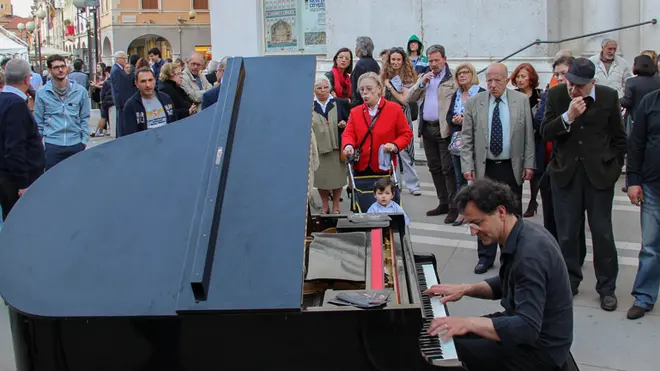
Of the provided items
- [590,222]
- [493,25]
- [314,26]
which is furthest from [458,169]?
[314,26]

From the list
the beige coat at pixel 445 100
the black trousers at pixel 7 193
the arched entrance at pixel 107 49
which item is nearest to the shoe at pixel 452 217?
the beige coat at pixel 445 100

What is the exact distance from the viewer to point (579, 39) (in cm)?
1387

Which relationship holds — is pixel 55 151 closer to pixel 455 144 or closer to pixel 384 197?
pixel 384 197

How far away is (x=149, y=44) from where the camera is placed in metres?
55.0

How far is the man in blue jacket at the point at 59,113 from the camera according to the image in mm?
8109

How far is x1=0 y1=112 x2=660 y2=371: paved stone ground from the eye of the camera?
17.5ft

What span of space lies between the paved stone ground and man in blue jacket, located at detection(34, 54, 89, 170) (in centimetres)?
208

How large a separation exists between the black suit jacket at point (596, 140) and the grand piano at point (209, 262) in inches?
83.1

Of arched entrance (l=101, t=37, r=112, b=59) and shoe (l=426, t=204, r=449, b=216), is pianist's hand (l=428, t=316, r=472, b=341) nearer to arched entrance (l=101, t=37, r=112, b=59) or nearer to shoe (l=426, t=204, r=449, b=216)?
shoe (l=426, t=204, r=449, b=216)

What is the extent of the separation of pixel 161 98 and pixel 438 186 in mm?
3403

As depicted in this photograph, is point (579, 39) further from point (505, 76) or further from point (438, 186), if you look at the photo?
point (505, 76)

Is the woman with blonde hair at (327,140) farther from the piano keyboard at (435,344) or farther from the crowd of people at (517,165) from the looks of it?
the piano keyboard at (435,344)

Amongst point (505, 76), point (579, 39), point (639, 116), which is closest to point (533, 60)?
point (579, 39)

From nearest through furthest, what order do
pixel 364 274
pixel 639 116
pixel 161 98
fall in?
pixel 364 274
pixel 639 116
pixel 161 98
